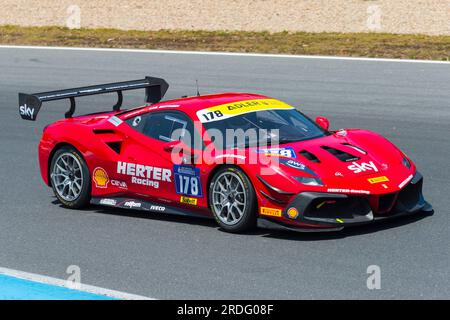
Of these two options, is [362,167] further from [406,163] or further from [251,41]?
[251,41]

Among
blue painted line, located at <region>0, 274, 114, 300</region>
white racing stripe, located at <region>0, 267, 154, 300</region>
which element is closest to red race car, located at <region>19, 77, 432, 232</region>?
white racing stripe, located at <region>0, 267, 154, 300</region>

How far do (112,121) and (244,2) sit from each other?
16.2 metres

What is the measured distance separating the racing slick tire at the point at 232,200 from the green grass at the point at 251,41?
11.3m

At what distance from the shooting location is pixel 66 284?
7559 millimetres

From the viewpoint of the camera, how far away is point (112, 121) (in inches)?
405

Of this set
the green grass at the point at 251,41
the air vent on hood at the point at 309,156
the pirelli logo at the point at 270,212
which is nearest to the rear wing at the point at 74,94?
the air vent on hood at the point at 309,156

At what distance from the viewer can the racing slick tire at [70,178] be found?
10.2 metres

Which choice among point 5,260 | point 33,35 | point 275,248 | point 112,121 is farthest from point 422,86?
point 33,35

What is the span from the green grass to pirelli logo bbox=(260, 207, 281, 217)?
449 inches

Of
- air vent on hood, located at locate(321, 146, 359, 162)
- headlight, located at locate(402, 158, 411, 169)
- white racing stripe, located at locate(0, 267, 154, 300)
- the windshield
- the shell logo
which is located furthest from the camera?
the shell logo

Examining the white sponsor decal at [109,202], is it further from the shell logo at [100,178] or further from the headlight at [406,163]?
the headlight at [406,163]

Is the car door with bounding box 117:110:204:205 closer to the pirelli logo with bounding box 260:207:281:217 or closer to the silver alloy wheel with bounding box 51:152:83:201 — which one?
the silver alloy wheel with bounding box 51:152:83:201

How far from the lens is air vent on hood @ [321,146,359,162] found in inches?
357

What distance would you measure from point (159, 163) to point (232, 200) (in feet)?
3.33
